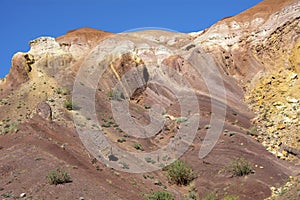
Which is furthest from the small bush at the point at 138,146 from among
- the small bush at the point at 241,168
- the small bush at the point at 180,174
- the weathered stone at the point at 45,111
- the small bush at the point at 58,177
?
the small bush at the point at 58,177

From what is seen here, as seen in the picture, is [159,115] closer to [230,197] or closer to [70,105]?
[70,105]

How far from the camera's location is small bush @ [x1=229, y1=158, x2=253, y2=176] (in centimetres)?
2608

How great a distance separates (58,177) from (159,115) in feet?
60.7

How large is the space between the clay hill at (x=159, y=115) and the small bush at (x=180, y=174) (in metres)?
0.08

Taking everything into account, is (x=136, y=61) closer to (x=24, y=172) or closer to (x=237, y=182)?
(x=237, y=182)

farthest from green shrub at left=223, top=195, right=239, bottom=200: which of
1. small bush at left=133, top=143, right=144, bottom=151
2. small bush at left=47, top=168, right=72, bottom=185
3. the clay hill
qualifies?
small bush at left=47, top=168, right=72, bottom=185

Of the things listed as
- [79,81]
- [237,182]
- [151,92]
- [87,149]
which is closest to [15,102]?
[79,81]

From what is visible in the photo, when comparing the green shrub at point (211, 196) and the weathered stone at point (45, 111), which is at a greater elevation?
the weathered stone at point (45, 111)

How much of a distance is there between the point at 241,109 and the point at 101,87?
40.3ft

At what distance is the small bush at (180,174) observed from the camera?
26.6 m

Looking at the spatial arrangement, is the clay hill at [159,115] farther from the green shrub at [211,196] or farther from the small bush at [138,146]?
the green shrub at [211,196]

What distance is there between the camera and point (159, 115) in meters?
37.1

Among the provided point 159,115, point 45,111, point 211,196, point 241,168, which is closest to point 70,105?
point 45,111

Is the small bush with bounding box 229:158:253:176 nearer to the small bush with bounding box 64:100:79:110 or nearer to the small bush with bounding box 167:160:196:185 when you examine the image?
the small bush with bounding box 167:160:196:185
